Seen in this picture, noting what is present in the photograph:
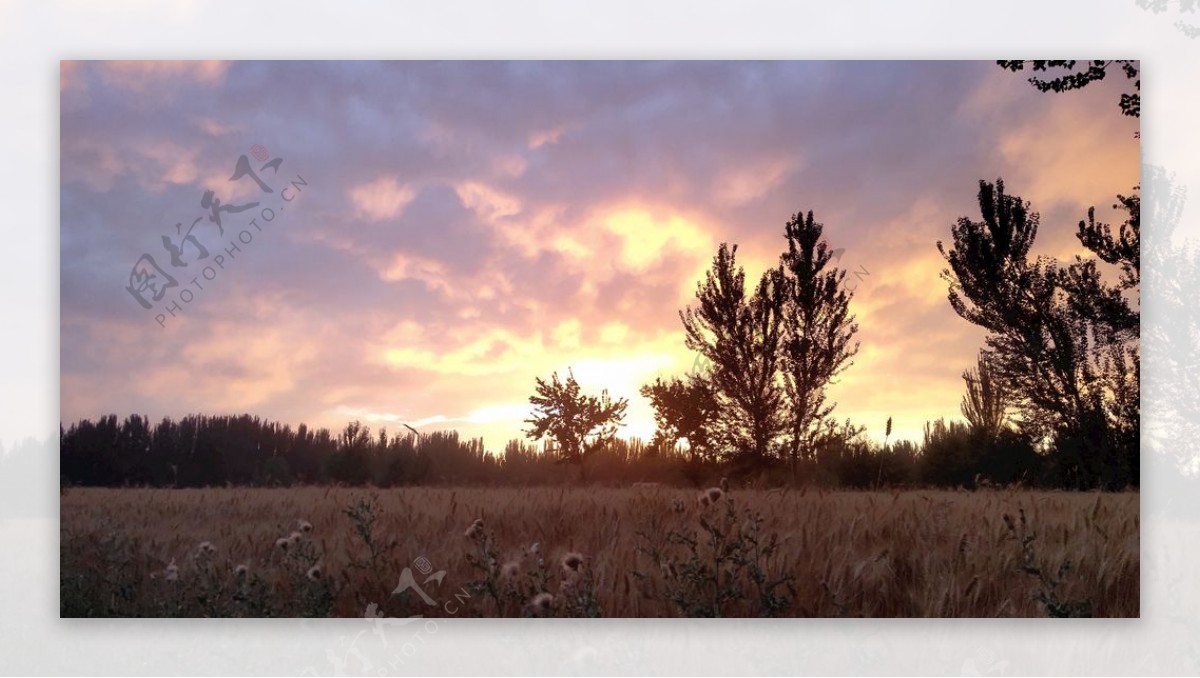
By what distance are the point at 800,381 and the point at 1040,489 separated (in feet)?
4.20

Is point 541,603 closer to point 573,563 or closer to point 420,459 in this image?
point 573,563

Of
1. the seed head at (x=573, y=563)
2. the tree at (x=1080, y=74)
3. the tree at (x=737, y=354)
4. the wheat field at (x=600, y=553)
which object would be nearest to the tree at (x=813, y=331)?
the tree at (x=737, y=354)

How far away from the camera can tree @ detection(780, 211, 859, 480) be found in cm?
521

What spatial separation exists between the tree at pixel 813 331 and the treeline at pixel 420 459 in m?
0.17

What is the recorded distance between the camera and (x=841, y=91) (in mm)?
5336

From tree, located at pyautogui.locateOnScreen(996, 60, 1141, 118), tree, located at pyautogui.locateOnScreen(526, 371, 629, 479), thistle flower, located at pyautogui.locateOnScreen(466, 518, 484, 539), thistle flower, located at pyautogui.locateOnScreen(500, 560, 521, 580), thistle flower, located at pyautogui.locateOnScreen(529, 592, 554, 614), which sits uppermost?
tree, located at pyautogui.locateOnScreen(996, 60, 1141, 118)

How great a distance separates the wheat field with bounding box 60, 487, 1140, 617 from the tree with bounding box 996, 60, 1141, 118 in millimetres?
2041

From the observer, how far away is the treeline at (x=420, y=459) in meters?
5.15

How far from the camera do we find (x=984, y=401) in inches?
202

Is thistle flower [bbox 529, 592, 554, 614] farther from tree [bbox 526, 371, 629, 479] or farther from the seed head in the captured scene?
tree [bbox 526, 371, 629, 479]

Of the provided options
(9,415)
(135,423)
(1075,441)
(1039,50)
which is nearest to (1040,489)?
(1075,441)

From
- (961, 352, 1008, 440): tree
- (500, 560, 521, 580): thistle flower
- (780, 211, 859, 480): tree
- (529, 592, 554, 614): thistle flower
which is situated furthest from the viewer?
(780, 211, 859, 480): tree

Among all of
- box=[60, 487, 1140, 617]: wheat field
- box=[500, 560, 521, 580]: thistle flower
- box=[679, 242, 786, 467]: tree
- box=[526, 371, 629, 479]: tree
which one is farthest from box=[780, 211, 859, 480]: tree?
box=[500, 560, 521, 580]: thistle flower

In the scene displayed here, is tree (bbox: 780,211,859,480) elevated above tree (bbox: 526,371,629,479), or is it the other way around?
tree (bbox: 780,211,859,480)
